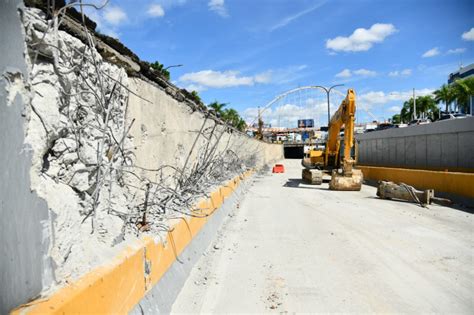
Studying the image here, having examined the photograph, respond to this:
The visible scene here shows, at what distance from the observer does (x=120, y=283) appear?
2818 mm

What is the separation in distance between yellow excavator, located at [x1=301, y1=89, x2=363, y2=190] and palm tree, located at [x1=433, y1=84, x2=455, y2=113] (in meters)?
46.7

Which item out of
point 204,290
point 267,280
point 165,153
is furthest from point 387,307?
point 165,153

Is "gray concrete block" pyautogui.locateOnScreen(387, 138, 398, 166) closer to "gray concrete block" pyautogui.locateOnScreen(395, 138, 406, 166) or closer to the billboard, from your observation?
"gray concrete block" pyautogui.locateOnScreen(395, 138, 406, 166)

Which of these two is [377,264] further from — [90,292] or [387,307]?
[90,292]

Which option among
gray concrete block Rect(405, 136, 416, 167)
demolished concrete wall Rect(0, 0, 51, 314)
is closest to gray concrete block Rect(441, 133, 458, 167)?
gray concrete block Rect(405, 136, 416, 167)

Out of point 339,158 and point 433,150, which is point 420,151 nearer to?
point 433,150

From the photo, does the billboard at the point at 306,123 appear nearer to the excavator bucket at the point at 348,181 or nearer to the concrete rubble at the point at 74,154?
the excavator bucket at the point at 348,181

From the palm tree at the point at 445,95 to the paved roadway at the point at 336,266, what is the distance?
57.4 metres

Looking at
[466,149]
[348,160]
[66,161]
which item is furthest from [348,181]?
[66,161]

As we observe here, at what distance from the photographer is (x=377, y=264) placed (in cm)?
590

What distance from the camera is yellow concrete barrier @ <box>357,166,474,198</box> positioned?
12445mm

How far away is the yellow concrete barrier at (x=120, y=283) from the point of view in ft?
6.91

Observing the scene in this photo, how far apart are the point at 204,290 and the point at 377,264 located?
2.72 m

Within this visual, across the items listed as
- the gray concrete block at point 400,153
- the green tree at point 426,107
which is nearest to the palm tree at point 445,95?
the green tree at point 426,107
